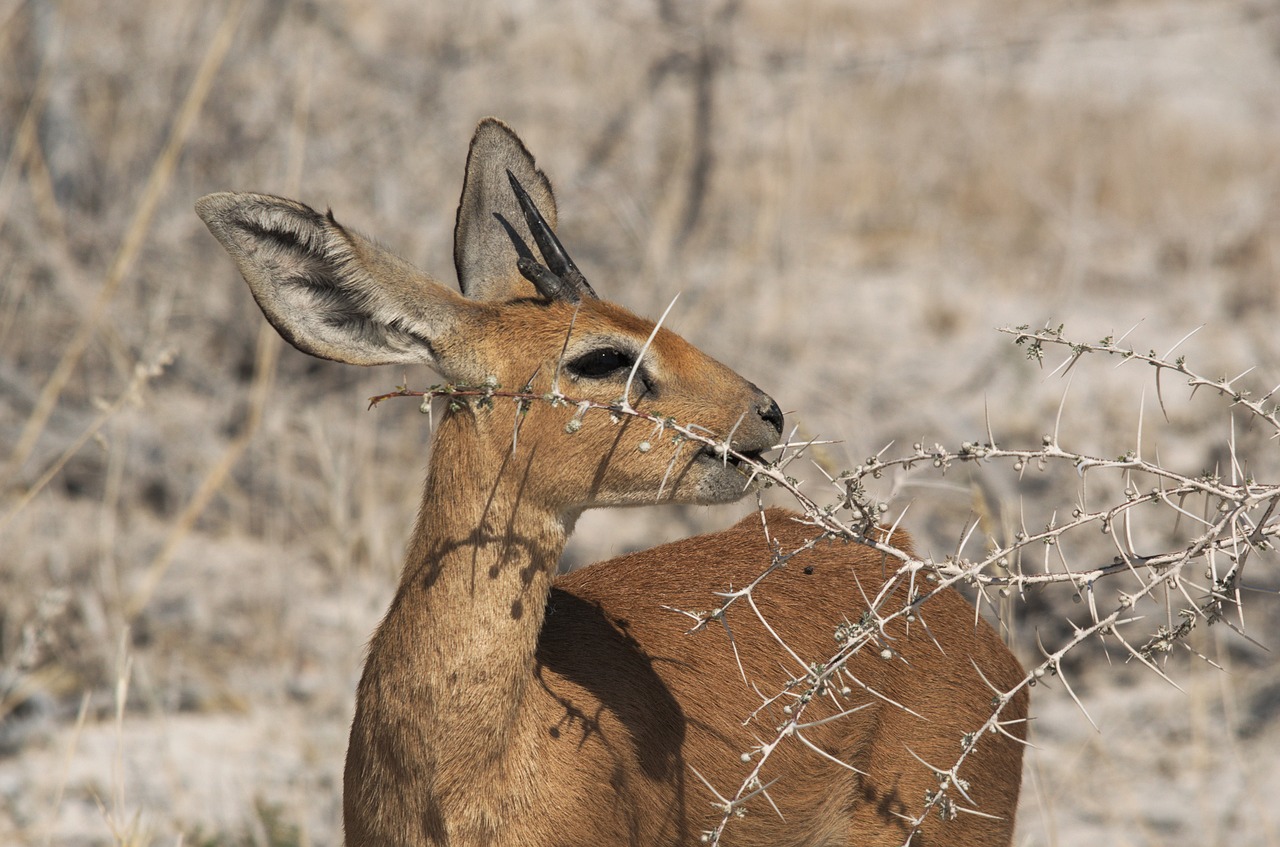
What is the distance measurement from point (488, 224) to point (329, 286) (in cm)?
58

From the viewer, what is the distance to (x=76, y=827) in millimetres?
5012

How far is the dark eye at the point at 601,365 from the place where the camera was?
311cm

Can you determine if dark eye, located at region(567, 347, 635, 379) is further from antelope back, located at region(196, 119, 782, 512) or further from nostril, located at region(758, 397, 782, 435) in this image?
nostril, located at region(758, 397, 782, 435)

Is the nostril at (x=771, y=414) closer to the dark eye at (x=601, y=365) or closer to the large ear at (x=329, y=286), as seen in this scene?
the dark eye at (x=601, y=365)

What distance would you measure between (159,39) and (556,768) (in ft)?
18.8

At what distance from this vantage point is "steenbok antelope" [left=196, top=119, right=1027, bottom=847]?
9.93ft

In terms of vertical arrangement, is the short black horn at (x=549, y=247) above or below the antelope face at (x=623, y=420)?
above

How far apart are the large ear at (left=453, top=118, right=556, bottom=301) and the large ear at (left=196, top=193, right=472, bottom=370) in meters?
0.36

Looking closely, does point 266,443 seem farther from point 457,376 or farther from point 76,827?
point 457,376

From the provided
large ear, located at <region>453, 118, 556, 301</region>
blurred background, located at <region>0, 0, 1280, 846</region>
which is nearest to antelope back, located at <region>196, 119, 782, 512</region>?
large ear, located at <region>453, 118, 556, 301</region>

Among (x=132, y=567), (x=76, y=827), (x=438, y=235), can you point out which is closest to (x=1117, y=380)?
(x=438, y=235)

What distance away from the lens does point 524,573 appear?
10.2 feet

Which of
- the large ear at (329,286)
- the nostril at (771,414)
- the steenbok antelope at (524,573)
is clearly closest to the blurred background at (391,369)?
the steenbok antelope at (524,573)

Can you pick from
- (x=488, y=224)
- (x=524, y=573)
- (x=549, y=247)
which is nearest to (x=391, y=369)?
(x=488, y=224)
